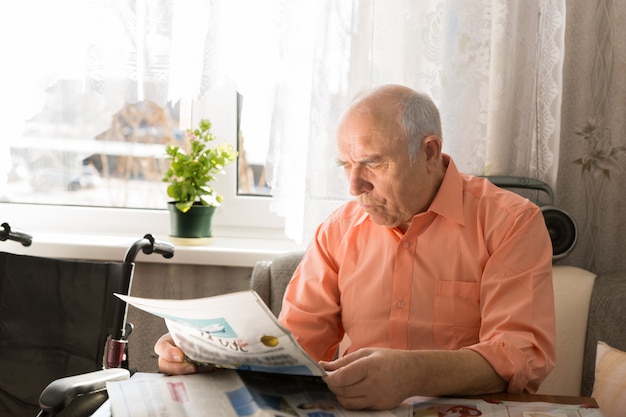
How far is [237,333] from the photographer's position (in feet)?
4.17

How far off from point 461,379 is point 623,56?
4.28 feet

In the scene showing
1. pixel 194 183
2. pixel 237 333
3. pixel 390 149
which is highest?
pixel 390 149

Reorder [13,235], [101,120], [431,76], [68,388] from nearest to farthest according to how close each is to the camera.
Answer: [68,388] → [13,235] → [431,76] → [101,120]

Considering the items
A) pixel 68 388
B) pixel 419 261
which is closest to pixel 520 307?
pixel 419 261

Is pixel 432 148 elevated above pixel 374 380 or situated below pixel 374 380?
above

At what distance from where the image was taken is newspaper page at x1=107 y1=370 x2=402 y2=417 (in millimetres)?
1265

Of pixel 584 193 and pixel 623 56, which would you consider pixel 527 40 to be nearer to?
pixel 623 56

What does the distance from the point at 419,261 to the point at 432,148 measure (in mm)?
251

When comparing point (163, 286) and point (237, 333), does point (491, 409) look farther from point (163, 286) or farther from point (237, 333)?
point (163, 286)

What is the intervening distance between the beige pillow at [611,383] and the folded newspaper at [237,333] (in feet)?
2.57

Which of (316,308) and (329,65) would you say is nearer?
(316,308)

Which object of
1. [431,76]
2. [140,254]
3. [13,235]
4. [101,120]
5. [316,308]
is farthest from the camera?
[101,120]

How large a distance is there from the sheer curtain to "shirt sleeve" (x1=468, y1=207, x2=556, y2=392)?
0.62 metres

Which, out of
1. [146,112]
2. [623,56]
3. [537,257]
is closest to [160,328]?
[146,112]
